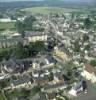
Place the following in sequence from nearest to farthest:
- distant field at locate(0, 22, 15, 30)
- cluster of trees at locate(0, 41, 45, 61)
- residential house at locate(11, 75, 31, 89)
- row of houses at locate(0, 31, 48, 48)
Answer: residential house at locate(11, 75, 31, 89) < cluster of trees at locate(0, 41, 45, 61) < row of houses at locate(0, 31, 48, 48) < distant field at locate(0, 22, 15, 30)

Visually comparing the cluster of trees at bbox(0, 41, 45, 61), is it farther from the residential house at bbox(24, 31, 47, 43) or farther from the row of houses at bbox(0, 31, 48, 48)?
the residential house at bbox(24, 31, 47, 43)

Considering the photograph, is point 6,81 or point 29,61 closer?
point 6,81

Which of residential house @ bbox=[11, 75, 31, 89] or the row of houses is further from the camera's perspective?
the row of houses

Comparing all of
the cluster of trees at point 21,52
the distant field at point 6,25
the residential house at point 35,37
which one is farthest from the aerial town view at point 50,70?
the distant field at point 6,25

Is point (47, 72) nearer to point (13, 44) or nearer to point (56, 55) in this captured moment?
point (56, 55)

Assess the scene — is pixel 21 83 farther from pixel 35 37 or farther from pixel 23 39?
pixel 35 37

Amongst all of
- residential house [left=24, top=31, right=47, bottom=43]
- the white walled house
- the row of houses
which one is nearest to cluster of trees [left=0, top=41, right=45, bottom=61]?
the row of houses

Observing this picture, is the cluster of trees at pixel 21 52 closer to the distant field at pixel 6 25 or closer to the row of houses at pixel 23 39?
the row of houses at pixel 23 39

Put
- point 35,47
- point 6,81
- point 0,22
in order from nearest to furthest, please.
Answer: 1. point 6,81
2. point 35,47
3. point 0,22

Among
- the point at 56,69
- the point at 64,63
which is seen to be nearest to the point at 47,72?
the point at 56,69

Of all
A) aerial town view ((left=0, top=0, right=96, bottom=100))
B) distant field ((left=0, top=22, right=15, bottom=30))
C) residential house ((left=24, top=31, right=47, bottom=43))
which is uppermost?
aerial town view ((left=0, top=0, right=96, bottom=100))

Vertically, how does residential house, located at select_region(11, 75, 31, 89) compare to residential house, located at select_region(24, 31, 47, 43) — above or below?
above
